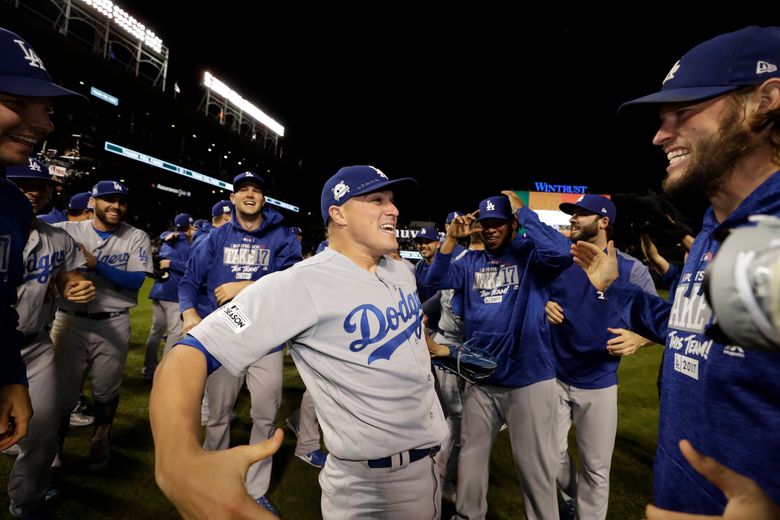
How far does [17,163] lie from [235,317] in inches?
63.8

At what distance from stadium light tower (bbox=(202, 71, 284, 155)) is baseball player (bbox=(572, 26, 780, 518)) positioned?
3506cm

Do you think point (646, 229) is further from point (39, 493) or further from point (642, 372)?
point (642, 372)

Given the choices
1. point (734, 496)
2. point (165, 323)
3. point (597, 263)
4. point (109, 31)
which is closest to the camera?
point (734, 496)

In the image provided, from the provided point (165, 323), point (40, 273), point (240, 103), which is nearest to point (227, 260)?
point (40, 273)

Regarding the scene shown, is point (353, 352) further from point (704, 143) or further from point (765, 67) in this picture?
point (765, 67)

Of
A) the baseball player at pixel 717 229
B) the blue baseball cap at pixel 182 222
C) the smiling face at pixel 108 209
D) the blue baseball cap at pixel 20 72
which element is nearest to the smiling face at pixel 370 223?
the baseball player at pixel 717 229

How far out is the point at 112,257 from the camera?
4.46 meters

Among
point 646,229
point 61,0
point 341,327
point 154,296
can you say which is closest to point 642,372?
point 646,229

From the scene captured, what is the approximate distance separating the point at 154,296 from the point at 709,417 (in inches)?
297

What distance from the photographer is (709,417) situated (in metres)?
1.19

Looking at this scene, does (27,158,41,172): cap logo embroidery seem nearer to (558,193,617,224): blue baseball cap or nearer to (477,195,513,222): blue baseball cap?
(477,195,513,222): blue baseball cap

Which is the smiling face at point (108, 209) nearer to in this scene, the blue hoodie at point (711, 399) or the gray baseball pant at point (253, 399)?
the gray baseball pant at point (253, 399)

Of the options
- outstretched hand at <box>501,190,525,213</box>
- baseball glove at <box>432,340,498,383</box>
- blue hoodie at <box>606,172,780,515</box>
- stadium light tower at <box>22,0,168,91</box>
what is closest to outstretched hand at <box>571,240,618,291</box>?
blue hoodie at <box>606,172,780,515</box>

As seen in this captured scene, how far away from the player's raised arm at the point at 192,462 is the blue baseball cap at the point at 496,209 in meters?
2.81
